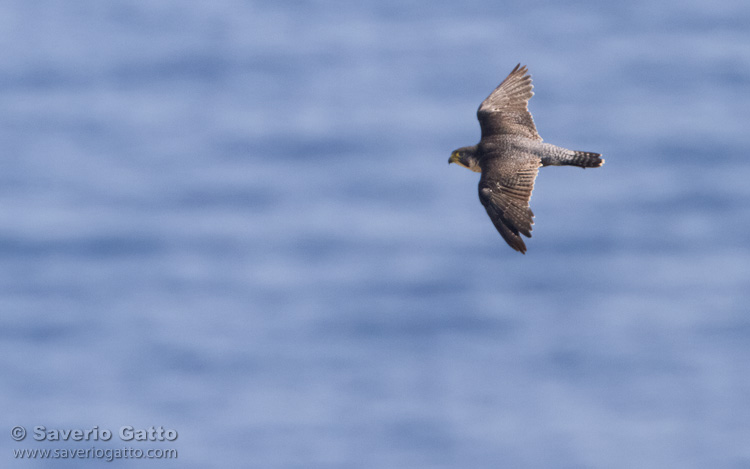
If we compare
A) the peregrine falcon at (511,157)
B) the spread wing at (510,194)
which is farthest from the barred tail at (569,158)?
the spread wing at (510,194)

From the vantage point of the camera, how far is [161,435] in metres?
50.8

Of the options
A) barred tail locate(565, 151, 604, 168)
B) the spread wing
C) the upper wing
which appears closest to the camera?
the spread wing

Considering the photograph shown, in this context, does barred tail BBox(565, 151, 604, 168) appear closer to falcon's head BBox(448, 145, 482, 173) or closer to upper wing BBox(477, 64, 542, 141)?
upper wing BBox(477, 64, 542, 141)

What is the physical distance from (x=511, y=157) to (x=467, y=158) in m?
1.43

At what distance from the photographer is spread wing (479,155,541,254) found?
1788 inches

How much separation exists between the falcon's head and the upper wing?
0.52 meters

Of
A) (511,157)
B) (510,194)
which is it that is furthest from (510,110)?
(510,194)

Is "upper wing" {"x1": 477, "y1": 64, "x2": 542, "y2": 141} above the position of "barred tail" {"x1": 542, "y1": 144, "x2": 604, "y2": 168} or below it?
above

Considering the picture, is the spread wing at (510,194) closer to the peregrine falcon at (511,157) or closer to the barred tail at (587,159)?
the peregrine falcon at (511,157)

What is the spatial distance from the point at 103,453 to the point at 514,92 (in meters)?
11.7

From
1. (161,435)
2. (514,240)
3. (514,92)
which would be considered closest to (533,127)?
(514,92)

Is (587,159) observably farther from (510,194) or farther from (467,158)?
(467,158)

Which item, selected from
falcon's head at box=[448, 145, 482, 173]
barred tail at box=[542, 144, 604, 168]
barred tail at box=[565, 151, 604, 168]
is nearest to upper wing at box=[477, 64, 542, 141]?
falcon's head at box=[448, 145, 482, 173]

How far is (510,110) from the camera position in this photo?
49000 mm
